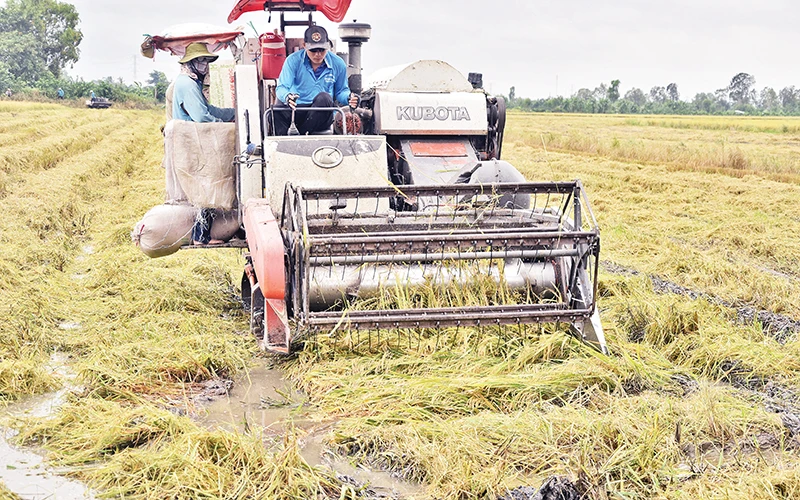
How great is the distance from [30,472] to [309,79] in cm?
430

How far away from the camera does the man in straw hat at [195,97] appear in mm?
6879

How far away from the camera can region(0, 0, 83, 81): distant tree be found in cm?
9362

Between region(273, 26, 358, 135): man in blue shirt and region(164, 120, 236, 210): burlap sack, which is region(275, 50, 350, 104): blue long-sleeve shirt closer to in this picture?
region(273, 26, 358, 135): man in blue shirt

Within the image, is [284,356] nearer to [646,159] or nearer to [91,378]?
[91,378]

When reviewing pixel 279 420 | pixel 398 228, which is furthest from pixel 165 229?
pixel 279 420

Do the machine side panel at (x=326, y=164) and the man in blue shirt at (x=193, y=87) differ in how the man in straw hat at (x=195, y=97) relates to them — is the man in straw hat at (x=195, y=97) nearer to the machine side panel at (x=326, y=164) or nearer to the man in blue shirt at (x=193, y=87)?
the man in blue shirt at (x=193, y=87)

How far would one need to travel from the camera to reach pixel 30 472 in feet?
12.6

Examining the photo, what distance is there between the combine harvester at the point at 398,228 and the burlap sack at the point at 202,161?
0.19 m

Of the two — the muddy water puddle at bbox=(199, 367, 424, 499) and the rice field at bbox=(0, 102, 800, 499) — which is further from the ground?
the rice field at bbox=(0, 102, 800, 499)

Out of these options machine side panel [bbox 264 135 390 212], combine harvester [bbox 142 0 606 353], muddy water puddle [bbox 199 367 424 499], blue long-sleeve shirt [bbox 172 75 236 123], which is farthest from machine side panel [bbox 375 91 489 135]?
muddy water puddle [bbox 199 367 424 499]

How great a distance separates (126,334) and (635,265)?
527cm

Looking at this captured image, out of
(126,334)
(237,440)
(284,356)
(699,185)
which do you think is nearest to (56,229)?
(126,334)

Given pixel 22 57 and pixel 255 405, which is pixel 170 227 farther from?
pixel 22 57

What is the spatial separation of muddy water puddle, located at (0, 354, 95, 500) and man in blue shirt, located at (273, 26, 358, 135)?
3.16 m
